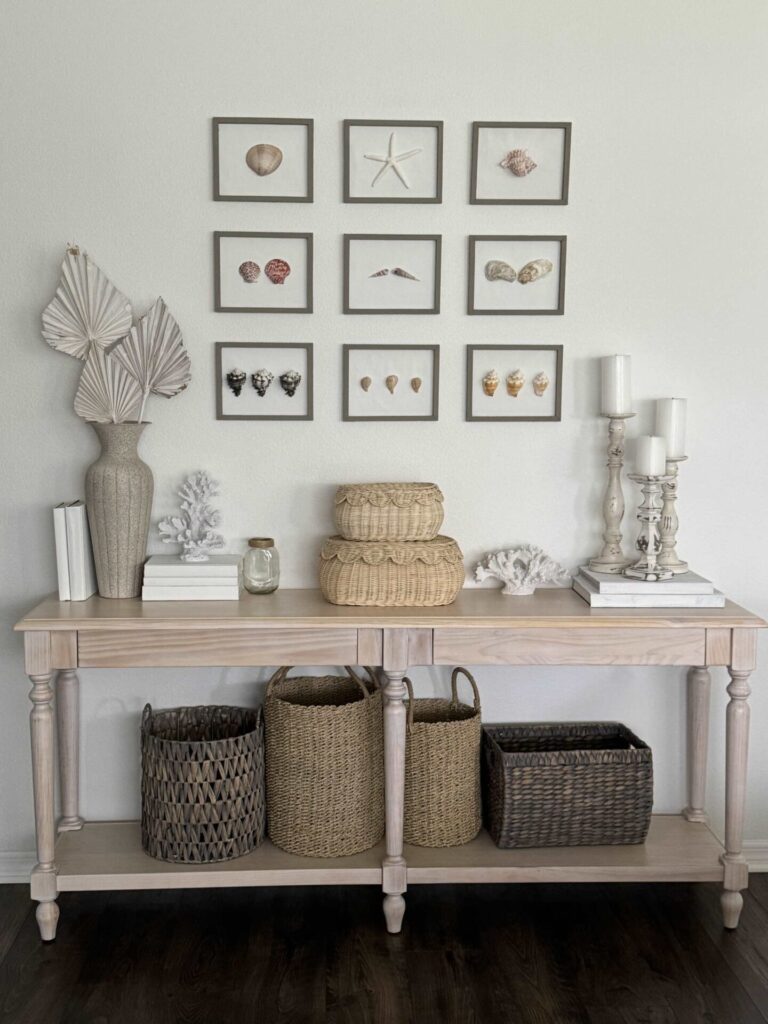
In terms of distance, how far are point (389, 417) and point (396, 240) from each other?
0.46 m

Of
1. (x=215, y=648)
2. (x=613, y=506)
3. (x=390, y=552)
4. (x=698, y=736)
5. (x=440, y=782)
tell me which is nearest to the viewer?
(x=215, y=648)

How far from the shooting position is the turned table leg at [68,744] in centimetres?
269

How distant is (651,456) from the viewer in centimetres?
256

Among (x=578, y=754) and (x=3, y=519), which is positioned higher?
(x=3, y=519)

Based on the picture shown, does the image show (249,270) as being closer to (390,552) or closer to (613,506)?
(390,552)

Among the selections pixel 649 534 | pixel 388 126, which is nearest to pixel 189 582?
pixel 649 534

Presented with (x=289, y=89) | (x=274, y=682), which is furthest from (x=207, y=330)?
(x=274, y=682)

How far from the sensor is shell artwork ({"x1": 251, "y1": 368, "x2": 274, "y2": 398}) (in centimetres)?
267

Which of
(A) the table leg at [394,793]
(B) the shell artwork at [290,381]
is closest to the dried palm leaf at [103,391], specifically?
(B) the shell artwork at [290,381]

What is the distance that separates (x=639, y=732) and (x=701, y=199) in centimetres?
144

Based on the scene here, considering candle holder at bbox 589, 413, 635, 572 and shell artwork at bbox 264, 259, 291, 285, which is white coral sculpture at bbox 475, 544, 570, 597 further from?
shell artwork at bbox 264, 259, 291, 285

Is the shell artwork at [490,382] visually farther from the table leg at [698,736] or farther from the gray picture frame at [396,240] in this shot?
the table leg at [698,736]

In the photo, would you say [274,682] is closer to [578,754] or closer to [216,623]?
[216,623]

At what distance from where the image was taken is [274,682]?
2639mm
